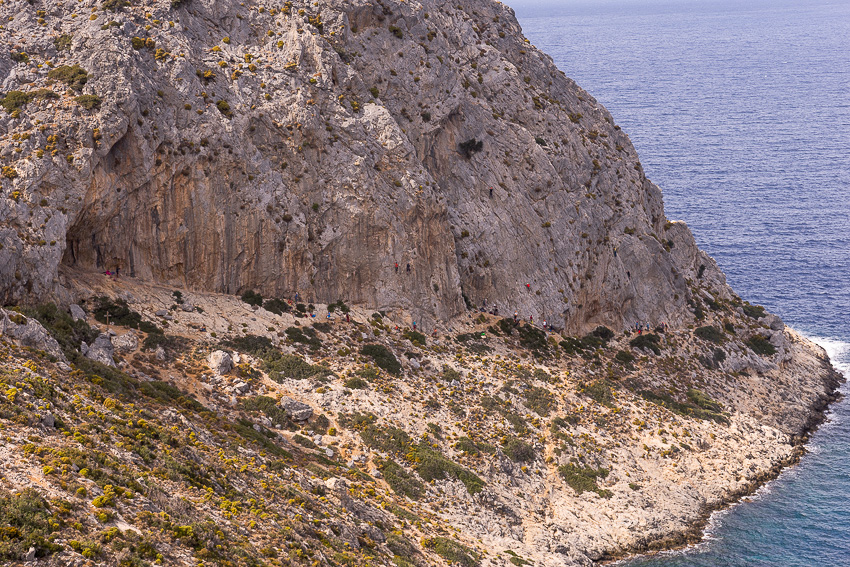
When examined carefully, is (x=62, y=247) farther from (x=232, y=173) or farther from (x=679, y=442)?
(x=679, y=442)

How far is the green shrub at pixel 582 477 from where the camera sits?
73.9 metres

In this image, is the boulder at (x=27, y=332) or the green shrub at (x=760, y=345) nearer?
the boulder at (x=27, y=332)

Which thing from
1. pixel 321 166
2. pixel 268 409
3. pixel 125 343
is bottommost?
pixel 268 409

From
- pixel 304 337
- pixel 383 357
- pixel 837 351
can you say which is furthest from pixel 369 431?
pixel 837 351

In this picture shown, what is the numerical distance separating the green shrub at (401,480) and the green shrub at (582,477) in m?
16.9

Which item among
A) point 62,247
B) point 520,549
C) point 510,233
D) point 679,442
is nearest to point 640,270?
point 510,233

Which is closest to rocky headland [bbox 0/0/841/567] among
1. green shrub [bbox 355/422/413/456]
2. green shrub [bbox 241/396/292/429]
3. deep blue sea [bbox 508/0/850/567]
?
green shrub [bbox 241/396/292/429]

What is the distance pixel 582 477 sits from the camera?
74.8 meters

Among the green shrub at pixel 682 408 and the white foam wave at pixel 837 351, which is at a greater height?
the white foam wave at pixel 837 351

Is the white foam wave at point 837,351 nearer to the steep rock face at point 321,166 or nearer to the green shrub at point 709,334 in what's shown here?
the green shrub at point 709,334

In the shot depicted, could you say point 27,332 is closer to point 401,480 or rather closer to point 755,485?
point 401,480

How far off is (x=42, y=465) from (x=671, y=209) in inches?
5623

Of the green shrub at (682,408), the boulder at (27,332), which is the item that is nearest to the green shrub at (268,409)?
the boulder at (27,332)

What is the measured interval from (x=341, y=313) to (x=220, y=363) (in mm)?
16570
